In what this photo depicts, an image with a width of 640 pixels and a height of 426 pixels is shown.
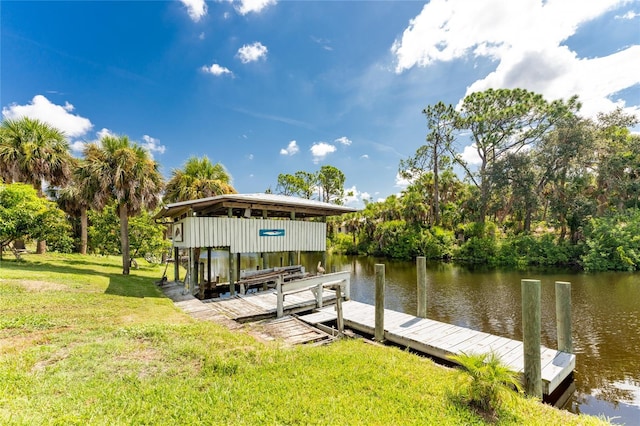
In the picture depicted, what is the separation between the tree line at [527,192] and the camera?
23.3 m

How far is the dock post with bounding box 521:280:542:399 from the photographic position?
501cm

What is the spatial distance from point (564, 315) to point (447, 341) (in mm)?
2481

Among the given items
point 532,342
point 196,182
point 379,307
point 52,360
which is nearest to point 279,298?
point 379,307

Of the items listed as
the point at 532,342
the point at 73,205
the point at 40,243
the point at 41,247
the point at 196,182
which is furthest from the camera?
the point at 73,205

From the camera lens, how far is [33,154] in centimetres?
1675

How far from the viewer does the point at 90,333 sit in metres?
5.82

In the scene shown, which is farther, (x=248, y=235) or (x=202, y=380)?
(x=248, y=235)

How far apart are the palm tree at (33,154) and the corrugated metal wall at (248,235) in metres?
11.9

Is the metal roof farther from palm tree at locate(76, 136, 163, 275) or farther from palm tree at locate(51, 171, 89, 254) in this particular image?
palm tree at locate(51, 171, 89, 254)

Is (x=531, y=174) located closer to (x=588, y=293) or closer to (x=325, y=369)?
(x=588, y=293)

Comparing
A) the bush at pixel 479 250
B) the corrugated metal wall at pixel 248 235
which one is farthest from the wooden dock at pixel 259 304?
the bush at pixel 479 250

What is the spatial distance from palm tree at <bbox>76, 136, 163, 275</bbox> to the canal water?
12.3m

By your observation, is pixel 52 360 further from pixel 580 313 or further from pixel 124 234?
pixel 580 313

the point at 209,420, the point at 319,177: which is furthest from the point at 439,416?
the point at 319,177
